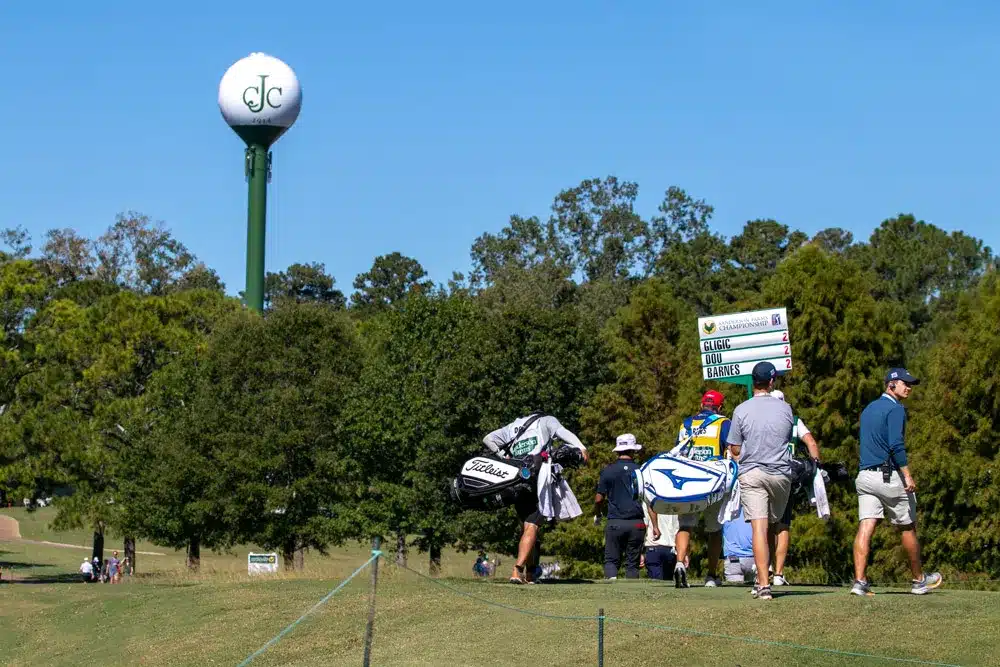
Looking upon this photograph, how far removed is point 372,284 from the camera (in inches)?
4732

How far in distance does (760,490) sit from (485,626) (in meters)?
2.57

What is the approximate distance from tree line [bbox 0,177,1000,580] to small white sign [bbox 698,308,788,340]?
6.45 metres

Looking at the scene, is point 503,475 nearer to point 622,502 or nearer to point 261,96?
point 622,502

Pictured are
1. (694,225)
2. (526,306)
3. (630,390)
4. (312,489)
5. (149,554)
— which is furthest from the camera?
(694,225)

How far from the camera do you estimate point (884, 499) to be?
1265cm

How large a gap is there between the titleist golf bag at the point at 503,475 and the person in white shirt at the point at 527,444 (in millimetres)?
21

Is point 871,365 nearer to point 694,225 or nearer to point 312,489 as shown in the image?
point 312,489

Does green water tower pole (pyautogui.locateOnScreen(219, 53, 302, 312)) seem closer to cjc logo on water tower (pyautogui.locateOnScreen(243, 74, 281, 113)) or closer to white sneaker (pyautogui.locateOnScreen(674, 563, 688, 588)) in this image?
cjc logo on water tower (pyautogui.locateOnScreen(243, 74, 281, 113))

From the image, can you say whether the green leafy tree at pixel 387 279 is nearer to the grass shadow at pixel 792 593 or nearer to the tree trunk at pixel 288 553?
the tree trunk at pixel 288 553

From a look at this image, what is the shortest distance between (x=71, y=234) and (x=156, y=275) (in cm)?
681

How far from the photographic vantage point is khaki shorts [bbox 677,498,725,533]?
1386 cm

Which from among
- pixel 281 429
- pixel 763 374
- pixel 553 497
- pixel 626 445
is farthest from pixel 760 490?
pixel 281 429

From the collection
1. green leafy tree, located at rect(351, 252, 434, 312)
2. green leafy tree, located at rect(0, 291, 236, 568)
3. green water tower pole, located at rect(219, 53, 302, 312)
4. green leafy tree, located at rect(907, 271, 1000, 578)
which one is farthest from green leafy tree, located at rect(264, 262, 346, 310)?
green leafy tree, located at rect(907, 271, 1000, 578)

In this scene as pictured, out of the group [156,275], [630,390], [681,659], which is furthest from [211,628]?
[156,275]
